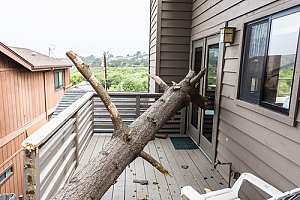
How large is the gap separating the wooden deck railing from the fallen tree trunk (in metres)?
0.30

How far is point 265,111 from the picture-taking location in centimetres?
213

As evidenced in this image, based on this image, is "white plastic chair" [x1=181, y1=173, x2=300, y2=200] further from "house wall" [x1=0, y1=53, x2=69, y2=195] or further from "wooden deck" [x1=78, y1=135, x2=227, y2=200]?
"house wall" [x1=0, y1=53, x2=69, y2=195]

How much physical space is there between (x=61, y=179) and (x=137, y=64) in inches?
313

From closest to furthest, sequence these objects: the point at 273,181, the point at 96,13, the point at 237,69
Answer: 1. the point at 273,181
2. the point at 237,69
3. the point at 96,13

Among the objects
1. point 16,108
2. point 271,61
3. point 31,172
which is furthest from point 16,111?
point 271,61

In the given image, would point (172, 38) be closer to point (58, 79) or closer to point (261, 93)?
point (261, 93)

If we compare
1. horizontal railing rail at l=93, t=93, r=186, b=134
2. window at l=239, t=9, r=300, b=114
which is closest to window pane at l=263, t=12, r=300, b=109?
window at l=239, t=9, r=300, b=114

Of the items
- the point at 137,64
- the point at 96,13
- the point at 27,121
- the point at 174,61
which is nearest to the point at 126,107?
the point at 174,61

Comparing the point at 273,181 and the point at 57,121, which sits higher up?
the point at 57,121

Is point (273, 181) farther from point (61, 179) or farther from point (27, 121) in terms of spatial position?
point (27, 121)

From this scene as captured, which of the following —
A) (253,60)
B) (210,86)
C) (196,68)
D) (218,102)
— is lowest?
(218,102)

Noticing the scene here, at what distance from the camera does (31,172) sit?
162 centimetres

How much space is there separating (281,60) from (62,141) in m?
2.23

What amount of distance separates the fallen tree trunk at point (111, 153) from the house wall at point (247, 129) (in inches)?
33.2
